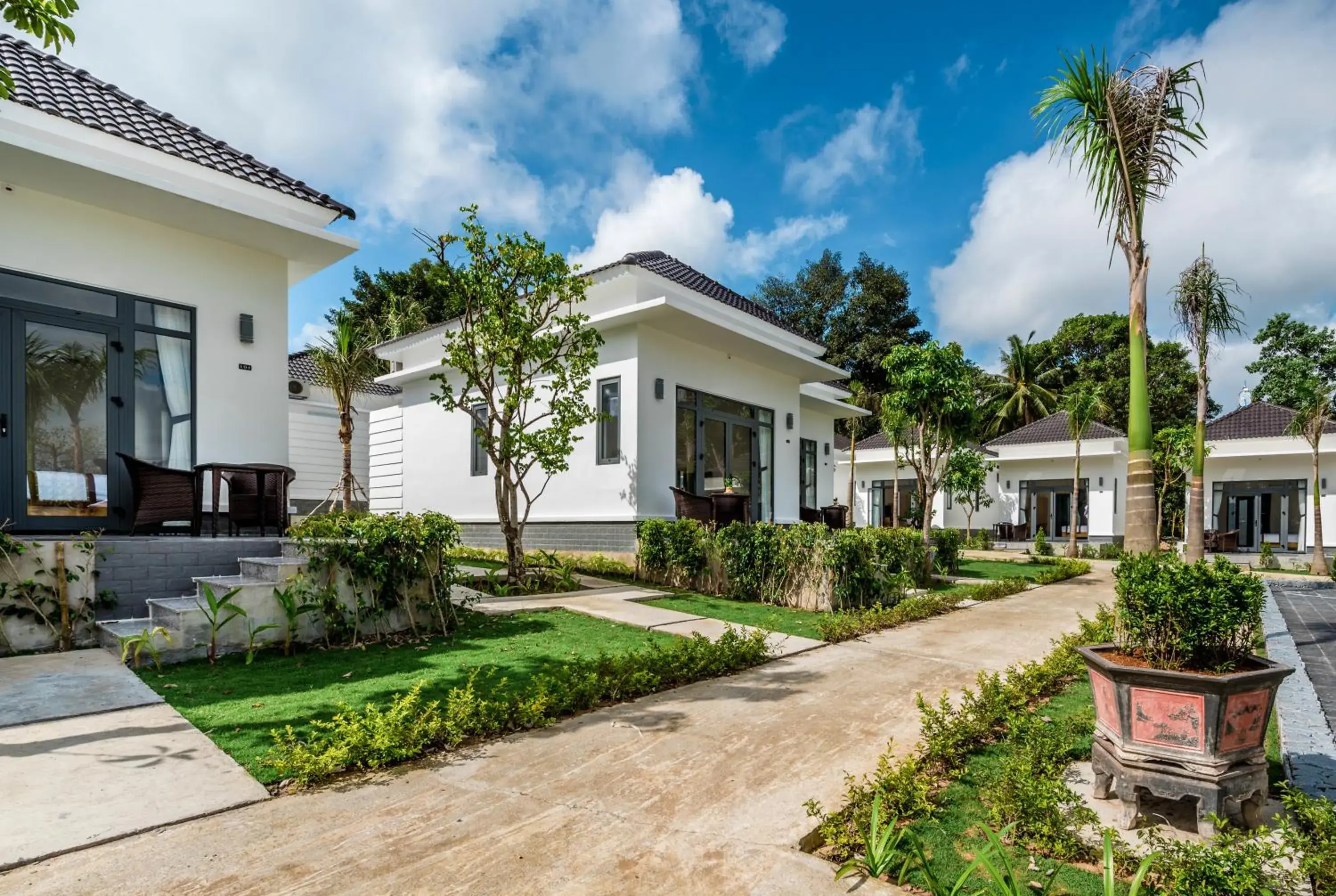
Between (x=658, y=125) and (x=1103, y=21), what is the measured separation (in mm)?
7330

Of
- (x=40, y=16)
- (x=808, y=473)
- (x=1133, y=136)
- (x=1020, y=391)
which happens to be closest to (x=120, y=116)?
(x=40, y=16)

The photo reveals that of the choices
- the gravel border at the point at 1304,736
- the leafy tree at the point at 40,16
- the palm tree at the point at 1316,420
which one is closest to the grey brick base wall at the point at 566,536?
the gravel border at the point at 1304,736

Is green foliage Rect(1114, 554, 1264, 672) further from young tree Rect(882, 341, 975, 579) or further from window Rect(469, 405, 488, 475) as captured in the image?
window Rect(469, 405, 488, 475)

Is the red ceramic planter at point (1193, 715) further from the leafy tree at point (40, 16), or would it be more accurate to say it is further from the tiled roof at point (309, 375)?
the tiled roof at point (309, 375)

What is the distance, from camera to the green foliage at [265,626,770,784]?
10.5ft

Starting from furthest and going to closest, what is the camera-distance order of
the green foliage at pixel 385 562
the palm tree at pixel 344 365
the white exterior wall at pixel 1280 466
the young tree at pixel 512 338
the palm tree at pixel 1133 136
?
the white exterior wall at pixel 1280 466
the palm tree at pixel 344 365
the young tree at pixel 512 338
the green foliage at pixel 385 562
the palm tree at pixel 1133 136

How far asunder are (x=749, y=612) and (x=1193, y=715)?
530 cm

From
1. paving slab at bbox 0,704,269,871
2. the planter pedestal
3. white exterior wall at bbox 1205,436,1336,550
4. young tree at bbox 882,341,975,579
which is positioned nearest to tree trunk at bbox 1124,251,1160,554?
the planter pedestal

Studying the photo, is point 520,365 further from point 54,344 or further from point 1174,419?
point 1174,419

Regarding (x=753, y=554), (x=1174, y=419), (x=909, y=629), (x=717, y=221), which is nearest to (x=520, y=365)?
(x=753, y=554)

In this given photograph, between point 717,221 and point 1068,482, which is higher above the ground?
point 717,221

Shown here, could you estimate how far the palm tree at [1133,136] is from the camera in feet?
16.0

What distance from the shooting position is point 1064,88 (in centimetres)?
509

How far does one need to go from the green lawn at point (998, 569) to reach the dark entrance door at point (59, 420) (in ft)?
43.3
